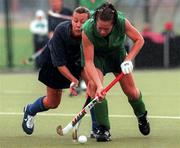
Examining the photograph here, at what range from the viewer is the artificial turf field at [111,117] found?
750 centimetres

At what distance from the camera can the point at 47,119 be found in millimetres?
9406

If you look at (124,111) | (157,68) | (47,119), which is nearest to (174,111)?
(124,111)

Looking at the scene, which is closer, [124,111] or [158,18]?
[124,111]

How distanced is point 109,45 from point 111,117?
233 cm

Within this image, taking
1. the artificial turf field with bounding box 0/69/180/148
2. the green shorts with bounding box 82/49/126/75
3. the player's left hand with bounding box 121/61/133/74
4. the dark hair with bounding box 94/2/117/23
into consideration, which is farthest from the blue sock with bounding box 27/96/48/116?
the dark hair with bounding box 94/2/117/23

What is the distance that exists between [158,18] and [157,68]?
7.03 feet

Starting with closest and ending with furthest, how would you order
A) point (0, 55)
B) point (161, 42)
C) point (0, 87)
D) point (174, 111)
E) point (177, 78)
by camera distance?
point (174, 111) → point (0, 87) → point (177, 78) → point (161, 42) → point (0, 55)

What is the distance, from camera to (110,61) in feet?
24.9

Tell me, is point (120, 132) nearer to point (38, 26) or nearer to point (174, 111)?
point (174, 111)

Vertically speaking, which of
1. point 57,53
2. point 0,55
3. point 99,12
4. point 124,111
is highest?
point 99,12

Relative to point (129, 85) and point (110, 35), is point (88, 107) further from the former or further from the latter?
point (110, 35)

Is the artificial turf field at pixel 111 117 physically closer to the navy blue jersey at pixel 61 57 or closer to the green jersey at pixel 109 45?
the navy blue jersey at pixel 61 57

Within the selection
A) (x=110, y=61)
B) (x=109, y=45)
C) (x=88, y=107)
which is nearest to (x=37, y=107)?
(x=88, y=107)

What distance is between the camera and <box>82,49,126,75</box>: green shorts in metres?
7.52
